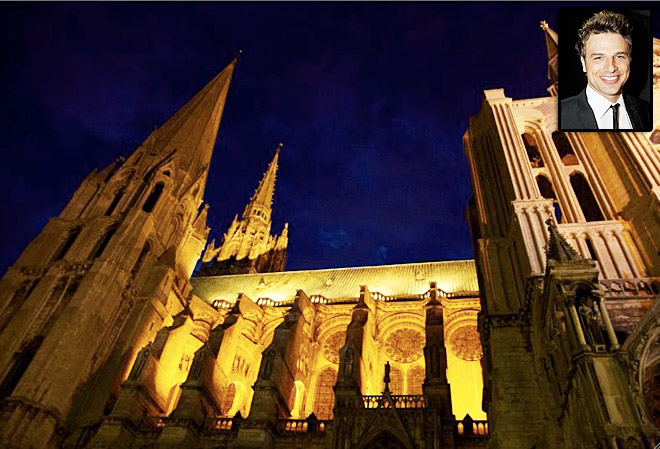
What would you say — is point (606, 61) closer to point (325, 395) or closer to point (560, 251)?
point (560, 251)

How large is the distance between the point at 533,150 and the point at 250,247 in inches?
1318

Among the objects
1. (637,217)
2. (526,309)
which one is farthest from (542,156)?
(526,309)

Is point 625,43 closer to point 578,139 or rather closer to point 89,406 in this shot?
point 578,139

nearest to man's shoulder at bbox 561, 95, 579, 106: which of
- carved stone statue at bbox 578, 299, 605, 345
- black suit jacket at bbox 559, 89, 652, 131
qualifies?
black suit jacket at bbox 559, 89, 652, 131

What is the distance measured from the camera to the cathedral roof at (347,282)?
32281 mm

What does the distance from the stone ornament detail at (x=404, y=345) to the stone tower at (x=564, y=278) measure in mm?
8796

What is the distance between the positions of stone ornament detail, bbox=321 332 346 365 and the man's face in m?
19.3

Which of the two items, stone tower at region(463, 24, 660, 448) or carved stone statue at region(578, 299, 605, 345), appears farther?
carved stone statue at region(578, 299, 605, 345)

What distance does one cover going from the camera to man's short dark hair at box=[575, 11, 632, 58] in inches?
Result: 456

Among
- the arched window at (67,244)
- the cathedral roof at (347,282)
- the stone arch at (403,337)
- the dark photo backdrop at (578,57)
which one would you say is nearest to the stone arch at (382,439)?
the stone arch at (403,337)

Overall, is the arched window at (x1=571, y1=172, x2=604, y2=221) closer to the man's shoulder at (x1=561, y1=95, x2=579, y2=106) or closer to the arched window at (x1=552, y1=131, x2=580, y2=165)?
the arched window at (x1=552, y1=131, x2=580, y2=165)

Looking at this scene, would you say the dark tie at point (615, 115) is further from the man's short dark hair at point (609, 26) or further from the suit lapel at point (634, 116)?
the man's short dark hair at point (609, 26)

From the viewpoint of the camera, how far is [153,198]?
32.5m

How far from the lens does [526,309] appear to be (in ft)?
43.5
